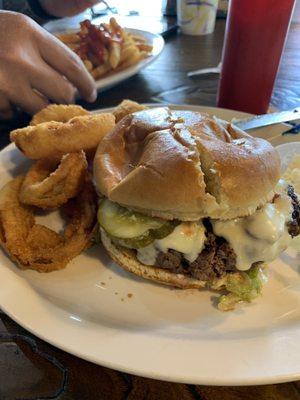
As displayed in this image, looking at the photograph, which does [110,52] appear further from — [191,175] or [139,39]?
[191,175]

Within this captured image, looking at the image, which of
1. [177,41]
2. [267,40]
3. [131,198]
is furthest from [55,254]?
[177,41]

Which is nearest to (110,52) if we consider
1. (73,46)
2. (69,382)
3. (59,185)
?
(73,46)

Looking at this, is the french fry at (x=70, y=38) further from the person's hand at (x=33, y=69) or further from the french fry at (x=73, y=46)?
the person's hand at (x=33, y=69)

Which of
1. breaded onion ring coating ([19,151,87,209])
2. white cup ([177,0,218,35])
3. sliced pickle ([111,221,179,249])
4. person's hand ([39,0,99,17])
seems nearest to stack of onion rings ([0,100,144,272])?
breaded onion ring coating ([19,151,87,209])

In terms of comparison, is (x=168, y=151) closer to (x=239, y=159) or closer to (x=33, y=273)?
(x=239, y=159)

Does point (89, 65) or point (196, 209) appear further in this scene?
point (89, 65)

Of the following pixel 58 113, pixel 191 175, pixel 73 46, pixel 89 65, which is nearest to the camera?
pixel 191 175
